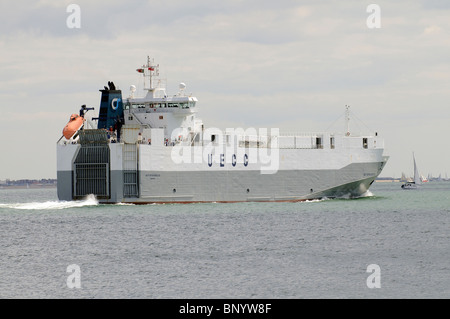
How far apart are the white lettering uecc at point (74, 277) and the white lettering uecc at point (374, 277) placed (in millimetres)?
10625

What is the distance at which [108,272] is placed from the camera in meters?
29.0

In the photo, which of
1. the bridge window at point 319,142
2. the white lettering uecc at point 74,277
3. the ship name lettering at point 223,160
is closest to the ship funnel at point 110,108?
the ship name lettering at point 223,160

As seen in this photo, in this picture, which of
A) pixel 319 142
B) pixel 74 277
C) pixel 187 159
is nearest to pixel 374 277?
pixel 74 277

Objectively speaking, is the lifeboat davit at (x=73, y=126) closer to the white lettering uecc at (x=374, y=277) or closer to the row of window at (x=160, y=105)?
the row of window at (x=160, y=105)

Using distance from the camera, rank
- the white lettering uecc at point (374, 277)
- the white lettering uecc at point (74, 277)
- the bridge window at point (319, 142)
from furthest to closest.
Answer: the bridge window at point (319, 142) → the white lettering uecc at point (74, 277) → the white lettering uecc at point (374, 277)

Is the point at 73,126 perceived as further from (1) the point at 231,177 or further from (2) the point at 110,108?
(1) the point at 231,177

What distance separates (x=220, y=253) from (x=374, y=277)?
8.83 meters

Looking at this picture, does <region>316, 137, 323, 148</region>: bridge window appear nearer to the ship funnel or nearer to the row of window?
the row of window

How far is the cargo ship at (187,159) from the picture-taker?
53406 millimetres

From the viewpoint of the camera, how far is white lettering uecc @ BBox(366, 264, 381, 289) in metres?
25.7

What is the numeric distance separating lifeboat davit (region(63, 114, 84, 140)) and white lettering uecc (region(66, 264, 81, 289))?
2547 centimetres

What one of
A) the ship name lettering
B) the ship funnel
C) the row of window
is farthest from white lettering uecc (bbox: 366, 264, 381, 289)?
the ship funnel
